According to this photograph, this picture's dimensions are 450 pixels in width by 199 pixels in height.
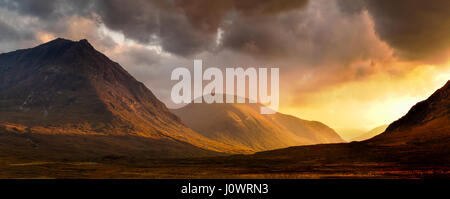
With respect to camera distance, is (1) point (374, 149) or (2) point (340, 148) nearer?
(1) point (374, 149)
